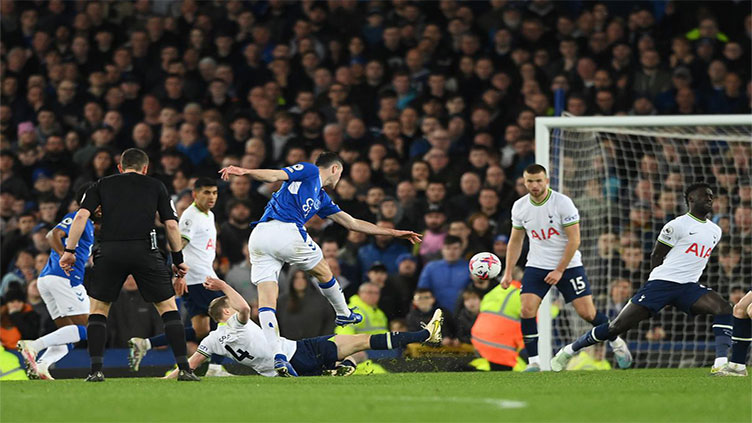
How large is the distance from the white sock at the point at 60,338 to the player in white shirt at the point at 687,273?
5.24 meters

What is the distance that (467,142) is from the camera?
1612cm

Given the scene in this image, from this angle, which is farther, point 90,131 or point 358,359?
point 90,131

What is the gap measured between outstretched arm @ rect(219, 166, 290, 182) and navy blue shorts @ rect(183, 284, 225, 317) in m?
2.20

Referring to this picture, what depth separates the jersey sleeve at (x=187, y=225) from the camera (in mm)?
11891

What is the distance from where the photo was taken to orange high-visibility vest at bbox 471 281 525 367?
12688 mm

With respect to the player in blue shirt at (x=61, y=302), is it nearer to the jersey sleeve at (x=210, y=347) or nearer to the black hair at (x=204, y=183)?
the black hair at (x=204, y=183)

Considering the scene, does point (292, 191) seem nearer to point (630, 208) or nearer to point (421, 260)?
point (421, 260)

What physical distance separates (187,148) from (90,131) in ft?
6.04

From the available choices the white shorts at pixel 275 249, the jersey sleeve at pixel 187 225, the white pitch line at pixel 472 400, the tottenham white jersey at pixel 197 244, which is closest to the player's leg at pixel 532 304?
the white shorts at pixel 275 249

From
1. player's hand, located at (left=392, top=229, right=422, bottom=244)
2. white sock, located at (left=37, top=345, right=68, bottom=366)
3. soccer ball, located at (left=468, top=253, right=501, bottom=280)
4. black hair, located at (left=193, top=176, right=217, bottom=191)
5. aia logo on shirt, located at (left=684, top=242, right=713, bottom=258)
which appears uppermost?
black hair, located at (left=193, top=176, right=217, bottom=191)

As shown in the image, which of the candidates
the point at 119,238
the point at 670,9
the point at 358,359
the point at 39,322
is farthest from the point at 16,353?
the point at 670,9

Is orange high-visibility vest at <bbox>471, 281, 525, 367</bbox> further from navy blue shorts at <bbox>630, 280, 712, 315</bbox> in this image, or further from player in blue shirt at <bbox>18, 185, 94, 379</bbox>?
player in blue shirt at <bbox>18, 185, 94, 379</bbox>

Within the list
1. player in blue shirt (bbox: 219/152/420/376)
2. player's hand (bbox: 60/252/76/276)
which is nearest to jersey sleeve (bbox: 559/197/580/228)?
player in blue shirt (bbox: 219/152/420/376)

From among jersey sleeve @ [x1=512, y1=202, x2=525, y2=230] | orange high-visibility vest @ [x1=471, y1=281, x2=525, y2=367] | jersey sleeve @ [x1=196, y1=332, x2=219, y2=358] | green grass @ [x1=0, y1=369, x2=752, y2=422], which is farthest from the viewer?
orange high-visibility vest @ [x1=471, y1=281, x2=525, y2=367]
